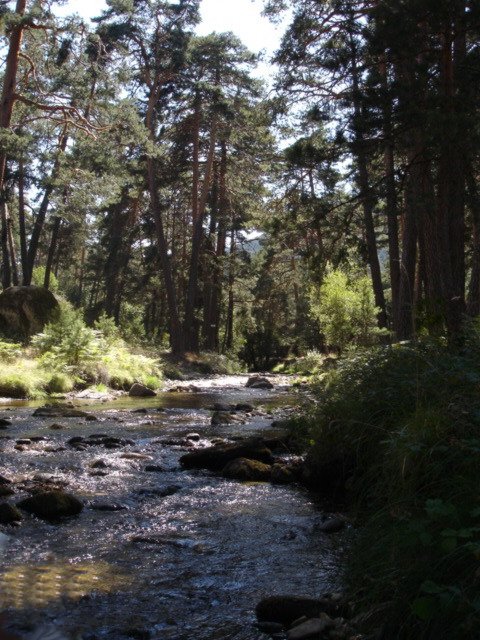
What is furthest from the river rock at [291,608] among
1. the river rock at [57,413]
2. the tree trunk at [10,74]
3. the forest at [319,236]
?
the tree trunk at [10,74]

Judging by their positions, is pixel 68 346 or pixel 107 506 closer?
pixel 107 506

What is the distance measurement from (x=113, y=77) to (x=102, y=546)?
15.8 m

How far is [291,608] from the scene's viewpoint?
11.2 feet

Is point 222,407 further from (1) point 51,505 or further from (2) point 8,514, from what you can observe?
(2) point 8,514

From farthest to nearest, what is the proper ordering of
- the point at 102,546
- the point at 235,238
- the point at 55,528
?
the point at 235,238 → the point at 55,528 → the point at 102,546

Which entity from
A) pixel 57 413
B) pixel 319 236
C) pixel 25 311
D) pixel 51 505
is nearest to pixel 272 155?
pixel 319 236

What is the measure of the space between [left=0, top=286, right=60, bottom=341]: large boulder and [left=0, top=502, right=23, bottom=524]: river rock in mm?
15636

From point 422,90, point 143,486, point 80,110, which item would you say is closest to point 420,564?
point 143,486

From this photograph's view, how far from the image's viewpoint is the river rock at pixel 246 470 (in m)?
6.90

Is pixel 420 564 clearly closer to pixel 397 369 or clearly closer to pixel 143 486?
pixel 397 369

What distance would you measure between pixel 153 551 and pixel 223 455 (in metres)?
2.98

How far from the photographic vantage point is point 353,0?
12.2 m

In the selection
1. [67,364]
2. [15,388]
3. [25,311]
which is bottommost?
[15,388]

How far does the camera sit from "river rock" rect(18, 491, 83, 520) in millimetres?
5234
